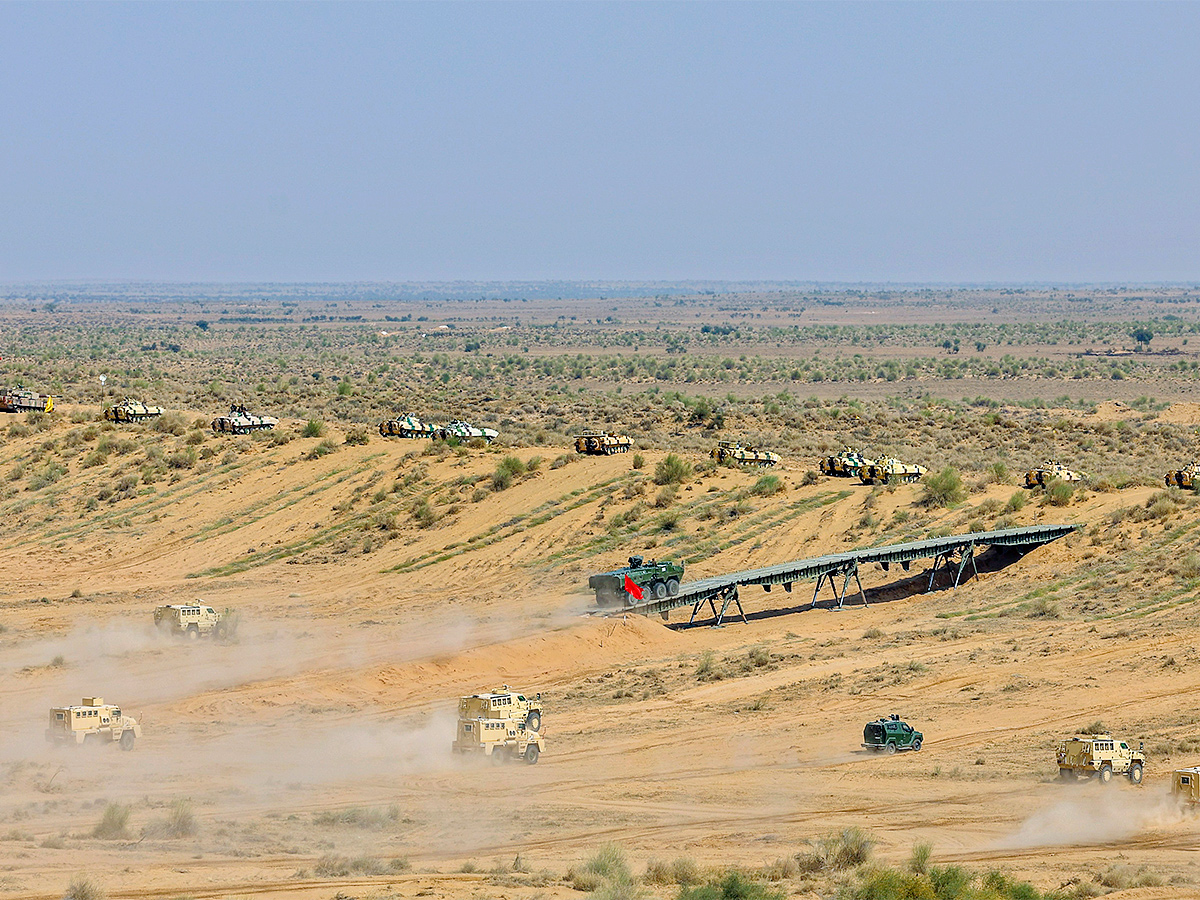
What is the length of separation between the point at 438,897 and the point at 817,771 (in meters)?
9.88

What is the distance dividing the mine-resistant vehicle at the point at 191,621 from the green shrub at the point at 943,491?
24543mm

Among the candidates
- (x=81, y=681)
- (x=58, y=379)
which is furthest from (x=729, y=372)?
(x=81, y=681)

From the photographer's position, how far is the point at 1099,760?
26281 millimetres

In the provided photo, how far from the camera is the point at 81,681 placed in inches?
1453

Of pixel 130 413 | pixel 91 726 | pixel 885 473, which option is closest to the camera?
pixel 91 726

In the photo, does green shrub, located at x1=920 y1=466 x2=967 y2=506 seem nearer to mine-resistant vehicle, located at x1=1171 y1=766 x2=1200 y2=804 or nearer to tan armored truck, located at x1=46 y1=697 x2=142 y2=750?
mine-resistant vehicle, located at x1=1171 y1=766 x2=1200 y2=804

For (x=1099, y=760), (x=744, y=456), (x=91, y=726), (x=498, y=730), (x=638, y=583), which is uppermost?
(x=744, y=456)

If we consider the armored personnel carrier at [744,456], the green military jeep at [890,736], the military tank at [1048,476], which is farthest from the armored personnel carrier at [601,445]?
the green military jeep at [890,736]

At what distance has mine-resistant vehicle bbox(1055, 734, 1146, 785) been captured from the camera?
26281mm

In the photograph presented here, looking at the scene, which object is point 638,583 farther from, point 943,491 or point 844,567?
point 943,491

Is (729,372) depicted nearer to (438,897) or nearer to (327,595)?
(327,595)

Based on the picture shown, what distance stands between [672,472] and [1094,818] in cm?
3257

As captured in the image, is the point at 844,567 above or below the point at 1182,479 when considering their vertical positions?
below

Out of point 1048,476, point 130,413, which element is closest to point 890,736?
point 1048,476
